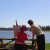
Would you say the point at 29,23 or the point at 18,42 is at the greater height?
the point at 29,23

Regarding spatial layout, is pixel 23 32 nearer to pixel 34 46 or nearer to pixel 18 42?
pixel 18 42

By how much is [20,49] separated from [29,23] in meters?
1.17

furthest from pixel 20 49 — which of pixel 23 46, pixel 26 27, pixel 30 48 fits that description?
pixel 30 48

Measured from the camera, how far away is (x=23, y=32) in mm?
9703

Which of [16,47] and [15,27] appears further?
[15,27]

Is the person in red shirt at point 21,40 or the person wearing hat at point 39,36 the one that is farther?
the person wearing hat at point 39,36

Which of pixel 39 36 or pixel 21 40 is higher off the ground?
pixel 39 36

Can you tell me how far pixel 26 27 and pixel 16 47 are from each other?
0.86 meters

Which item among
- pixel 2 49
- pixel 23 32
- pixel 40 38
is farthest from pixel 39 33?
pixel 2 49

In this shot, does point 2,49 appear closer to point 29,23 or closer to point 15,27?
point 15,27

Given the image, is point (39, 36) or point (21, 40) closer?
point (21, 40)

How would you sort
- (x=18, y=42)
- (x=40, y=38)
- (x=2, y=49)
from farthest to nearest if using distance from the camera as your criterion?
(x=2, y=49) < (x=40, y=38) < (x=18, y=42)

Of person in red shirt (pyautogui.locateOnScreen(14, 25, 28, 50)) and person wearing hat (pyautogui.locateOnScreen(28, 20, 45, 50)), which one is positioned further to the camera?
person wearing hat (pyautogui.locateOnScreen(28, 20, 45, 50))

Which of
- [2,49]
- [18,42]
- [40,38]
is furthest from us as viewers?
[2,49]
